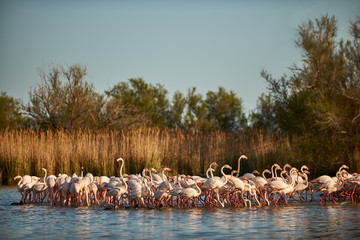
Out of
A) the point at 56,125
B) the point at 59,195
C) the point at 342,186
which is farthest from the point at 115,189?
the point at 56,125

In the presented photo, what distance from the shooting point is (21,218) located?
10812mm

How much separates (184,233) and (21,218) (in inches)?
153

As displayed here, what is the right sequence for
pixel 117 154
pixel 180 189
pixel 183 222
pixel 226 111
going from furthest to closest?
pixel 226 111 → pixel 117 154 → pixel 180 189 → pixel 183 222

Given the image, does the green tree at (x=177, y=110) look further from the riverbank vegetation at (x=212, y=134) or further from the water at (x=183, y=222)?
the water at (x=183, y=222)

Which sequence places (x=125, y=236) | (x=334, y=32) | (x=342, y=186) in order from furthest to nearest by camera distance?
(x=334, y=32)
(x=342, y=186)
(x=125, y=236)

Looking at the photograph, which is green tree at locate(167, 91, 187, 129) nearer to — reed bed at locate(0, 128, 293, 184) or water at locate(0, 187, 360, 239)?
reed bed at locate(0, 128, 293, 184)

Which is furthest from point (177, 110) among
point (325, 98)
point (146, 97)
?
point (325, 98)

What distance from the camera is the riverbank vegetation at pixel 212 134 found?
66.6 feet

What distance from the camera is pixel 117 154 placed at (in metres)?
20.4

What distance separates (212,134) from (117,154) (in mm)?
4486

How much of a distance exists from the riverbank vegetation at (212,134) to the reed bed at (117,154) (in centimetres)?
4

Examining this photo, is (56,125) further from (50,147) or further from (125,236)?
(125,236)

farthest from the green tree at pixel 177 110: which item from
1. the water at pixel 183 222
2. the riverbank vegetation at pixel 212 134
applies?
the water at pixel 183 222

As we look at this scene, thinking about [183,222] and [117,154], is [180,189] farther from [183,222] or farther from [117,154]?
[117,154]
